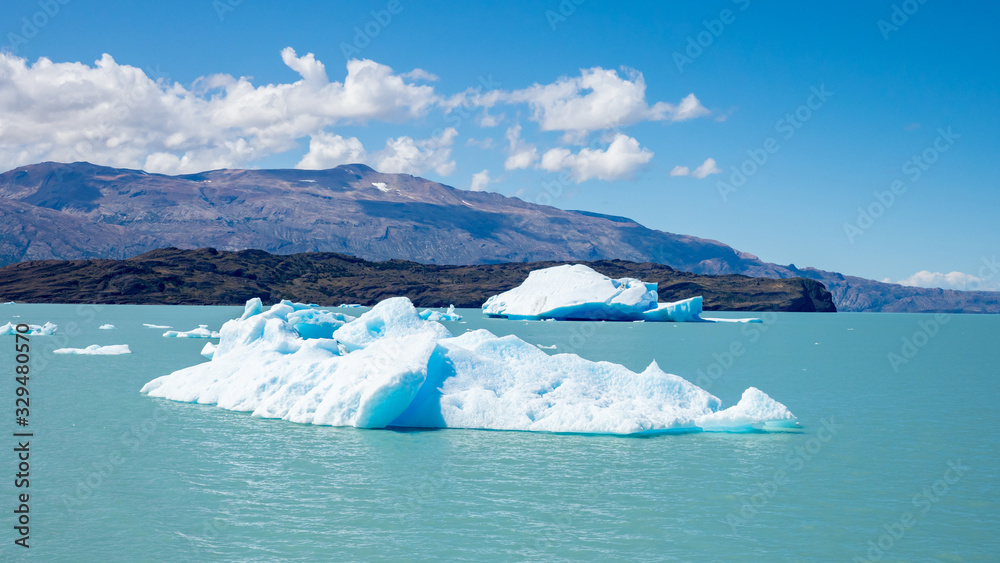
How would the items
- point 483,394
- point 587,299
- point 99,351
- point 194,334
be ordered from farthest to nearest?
1. point 587,299
2. point 194,334
3. point 99,351
4. point 483,394

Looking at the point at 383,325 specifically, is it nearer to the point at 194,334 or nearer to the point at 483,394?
the point at 483,394

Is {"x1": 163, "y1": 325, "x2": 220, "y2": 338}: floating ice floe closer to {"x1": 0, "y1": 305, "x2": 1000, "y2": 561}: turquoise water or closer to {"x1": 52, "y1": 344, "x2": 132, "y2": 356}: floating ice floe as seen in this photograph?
{"x1": 52, "y1": 344, "x2": 132, "y2": 356}: floating ice floe

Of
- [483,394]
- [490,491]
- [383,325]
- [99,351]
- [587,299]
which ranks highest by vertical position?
[587,299]

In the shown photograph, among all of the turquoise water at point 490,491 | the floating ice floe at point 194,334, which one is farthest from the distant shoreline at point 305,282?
the turquoise water at point 490,491

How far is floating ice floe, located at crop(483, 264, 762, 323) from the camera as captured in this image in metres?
76.6

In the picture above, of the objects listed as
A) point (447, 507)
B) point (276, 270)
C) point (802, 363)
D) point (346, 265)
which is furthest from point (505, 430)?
point (346, 265)

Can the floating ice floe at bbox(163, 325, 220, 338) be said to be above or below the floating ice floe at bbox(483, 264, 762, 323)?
below

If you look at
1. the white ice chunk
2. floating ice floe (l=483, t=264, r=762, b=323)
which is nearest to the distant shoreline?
floating ice floe (l=483, t=264, r=762, b=323)

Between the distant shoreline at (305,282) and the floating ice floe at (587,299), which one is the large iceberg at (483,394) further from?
the distant shoreline at (305,282)

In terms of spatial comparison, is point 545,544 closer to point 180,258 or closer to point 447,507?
point 447,507

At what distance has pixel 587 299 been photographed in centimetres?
7600

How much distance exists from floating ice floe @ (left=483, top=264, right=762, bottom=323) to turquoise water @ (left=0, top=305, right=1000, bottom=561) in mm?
56699

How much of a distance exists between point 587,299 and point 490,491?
65.5 metres

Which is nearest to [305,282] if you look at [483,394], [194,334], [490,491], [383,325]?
[194,334]
